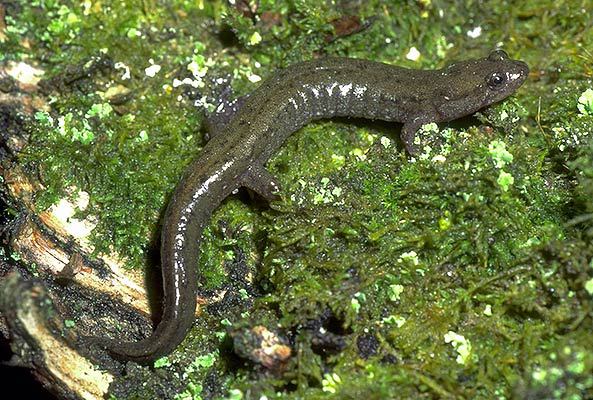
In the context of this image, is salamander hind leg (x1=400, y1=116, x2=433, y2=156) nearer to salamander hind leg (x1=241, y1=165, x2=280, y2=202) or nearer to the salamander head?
the salamander head

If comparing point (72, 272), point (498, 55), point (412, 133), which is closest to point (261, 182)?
point (412, 133)

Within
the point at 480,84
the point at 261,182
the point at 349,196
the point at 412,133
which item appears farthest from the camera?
the point at 480,84

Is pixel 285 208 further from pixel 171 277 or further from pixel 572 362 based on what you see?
pixel 572 362

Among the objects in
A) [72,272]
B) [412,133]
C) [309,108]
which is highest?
[412,133]

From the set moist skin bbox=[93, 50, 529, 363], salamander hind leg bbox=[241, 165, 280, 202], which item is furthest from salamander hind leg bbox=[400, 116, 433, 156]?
salamander hind leg bbox=[241, 165, 280, 202]

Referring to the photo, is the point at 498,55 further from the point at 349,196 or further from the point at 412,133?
the point at 349,196

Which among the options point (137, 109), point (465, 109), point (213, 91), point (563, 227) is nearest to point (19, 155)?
point (137, 109)

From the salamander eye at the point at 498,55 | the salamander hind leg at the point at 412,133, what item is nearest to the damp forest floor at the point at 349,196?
the salamander hind leg at the point at 412,133
